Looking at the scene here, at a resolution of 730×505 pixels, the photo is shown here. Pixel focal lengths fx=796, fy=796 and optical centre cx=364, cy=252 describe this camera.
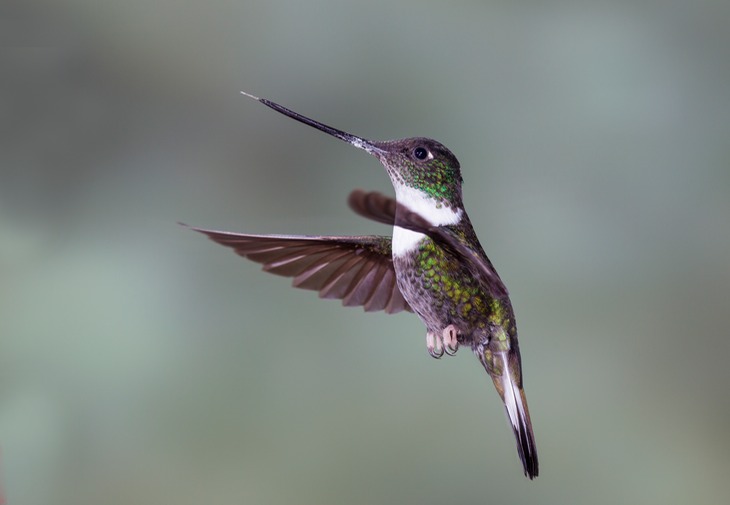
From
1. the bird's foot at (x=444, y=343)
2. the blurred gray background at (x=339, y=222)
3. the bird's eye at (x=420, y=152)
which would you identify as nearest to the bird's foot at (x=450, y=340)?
the bird's foot at (x=444, y=343)

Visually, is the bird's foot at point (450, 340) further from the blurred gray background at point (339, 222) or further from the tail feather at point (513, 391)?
the blurred gray background at point (339, 222)

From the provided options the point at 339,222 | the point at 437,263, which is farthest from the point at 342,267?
the point at 339,222

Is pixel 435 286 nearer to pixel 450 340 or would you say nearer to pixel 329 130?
pixel 450 340

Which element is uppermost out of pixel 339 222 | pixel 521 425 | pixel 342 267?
pixel 339 222

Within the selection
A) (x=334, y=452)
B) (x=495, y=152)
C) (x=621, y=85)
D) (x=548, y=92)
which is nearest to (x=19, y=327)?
(x=334, y=452)

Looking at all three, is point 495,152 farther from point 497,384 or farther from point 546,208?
point 497,384

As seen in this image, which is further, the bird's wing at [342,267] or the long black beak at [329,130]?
the bird's wing at [342,267]

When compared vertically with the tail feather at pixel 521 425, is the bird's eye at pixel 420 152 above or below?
above
